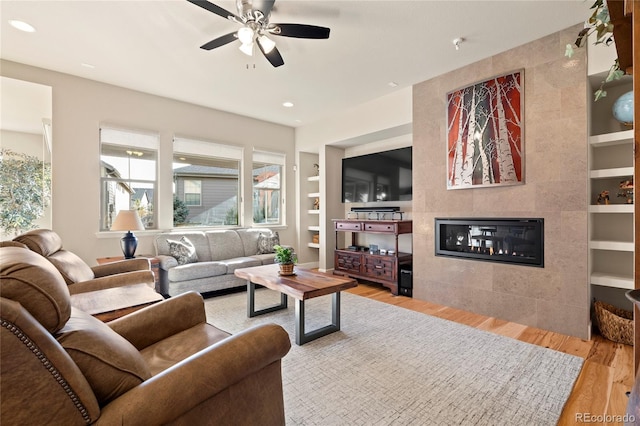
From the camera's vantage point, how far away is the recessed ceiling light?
8.76ft

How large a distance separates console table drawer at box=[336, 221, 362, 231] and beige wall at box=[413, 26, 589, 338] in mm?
1449

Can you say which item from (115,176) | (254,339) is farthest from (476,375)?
(115,176)

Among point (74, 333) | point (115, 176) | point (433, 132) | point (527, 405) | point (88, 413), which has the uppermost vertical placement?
point (433, 132)

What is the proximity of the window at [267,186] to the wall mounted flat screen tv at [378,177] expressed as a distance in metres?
1.36

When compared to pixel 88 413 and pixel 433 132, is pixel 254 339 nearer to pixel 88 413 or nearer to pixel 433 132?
pixel 88 413

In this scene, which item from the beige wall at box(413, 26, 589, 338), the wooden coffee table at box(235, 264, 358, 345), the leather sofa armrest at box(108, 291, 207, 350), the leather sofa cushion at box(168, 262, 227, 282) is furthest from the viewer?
the leather sofa cushion at box(168, 262, 227, 282)

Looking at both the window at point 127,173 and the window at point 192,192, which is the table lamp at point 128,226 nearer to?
the window at point 127,173

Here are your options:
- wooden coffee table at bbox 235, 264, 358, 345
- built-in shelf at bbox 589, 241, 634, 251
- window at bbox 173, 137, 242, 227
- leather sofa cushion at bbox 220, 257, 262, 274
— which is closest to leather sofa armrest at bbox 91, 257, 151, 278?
wooden coffee table at bbox 235, 264, 358, 345

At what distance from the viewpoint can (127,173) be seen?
14.0 ft

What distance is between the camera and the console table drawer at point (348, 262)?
4.84m

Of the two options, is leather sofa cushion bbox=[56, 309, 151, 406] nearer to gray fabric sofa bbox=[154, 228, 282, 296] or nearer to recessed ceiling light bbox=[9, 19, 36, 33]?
gray fabric sofa bbox=[154, 228, 282, 296]

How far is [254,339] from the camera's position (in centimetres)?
115

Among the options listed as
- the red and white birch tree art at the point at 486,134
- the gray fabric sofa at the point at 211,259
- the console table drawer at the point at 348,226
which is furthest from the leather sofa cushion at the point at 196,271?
the red and white birch tree art at the point at 486,134

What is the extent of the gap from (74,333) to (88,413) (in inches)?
8.8
